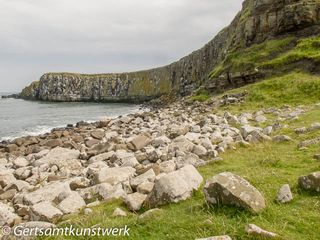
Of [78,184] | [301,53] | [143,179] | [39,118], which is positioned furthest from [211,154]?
[39,118]

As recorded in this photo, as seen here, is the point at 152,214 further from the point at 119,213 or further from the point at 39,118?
the point at 39,118

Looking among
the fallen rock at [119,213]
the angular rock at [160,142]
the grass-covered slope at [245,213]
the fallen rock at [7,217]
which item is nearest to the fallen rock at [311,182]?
the grass-covered slope at [245,213]

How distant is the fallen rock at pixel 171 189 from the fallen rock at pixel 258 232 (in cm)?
260

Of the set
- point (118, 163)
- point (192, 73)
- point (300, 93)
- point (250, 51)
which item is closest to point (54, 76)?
point (192, 73)

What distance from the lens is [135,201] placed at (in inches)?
359

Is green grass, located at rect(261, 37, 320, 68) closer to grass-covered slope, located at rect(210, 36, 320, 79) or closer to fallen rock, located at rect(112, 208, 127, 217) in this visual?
grass-covered slope, located at rect(210, 36, 320, 79)

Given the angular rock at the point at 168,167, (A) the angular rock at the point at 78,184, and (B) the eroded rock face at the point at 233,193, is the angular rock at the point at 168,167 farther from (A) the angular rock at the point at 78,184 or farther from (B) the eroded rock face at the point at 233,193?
(B) the eroded rock face at the point at 233,193

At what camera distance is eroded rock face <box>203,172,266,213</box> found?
7232 millimetres

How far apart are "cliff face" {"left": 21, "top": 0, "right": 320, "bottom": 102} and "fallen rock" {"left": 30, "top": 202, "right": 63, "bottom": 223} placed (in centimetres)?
3863

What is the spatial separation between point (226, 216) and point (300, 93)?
97.4 feet

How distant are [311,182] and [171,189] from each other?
3341 millimetres

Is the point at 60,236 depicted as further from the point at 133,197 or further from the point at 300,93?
the point at 300,93

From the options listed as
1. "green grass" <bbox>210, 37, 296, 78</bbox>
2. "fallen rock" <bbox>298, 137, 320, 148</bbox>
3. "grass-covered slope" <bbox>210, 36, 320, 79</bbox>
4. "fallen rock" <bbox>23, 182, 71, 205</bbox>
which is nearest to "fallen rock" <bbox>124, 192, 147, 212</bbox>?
"fallen rock" <bbox>23, 182, 71, 205</bbox>

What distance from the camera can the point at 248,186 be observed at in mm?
7496
